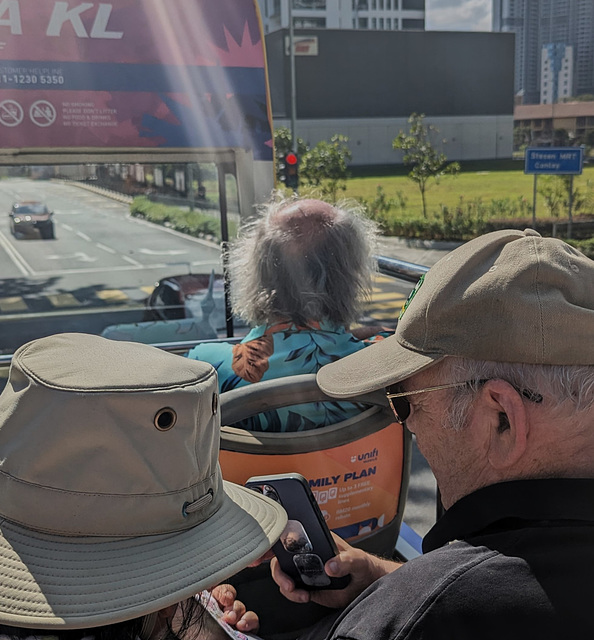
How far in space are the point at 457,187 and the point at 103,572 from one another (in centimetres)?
4224

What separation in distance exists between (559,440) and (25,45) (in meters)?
3.98

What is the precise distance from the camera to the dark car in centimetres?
521

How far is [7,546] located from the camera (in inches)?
40.4

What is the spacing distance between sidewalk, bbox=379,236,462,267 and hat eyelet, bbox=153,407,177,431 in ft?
59.9

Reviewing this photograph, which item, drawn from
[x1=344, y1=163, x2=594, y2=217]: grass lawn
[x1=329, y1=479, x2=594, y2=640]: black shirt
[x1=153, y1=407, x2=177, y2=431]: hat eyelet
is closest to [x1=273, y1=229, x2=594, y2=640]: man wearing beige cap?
[x1=329, y1=479, x2=594, y2=640]: black shirt

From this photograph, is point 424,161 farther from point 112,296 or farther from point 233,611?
point 233,611

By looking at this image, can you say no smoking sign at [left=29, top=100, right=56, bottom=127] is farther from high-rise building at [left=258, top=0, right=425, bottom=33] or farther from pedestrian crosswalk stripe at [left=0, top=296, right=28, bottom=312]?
high-rise building at [left=258, top=0, right=425, bottom=33]

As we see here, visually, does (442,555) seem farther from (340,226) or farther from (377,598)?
(340,226)

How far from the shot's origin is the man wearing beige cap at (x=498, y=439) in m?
1.02

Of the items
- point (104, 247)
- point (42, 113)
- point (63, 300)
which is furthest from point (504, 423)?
point (104, 247)

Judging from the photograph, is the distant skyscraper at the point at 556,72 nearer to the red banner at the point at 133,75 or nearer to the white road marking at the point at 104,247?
the white road marking at the point at 104,247

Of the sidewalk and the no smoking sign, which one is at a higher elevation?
the no smoking sign

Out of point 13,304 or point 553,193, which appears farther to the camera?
point 553,193

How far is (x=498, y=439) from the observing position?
1.21 m
